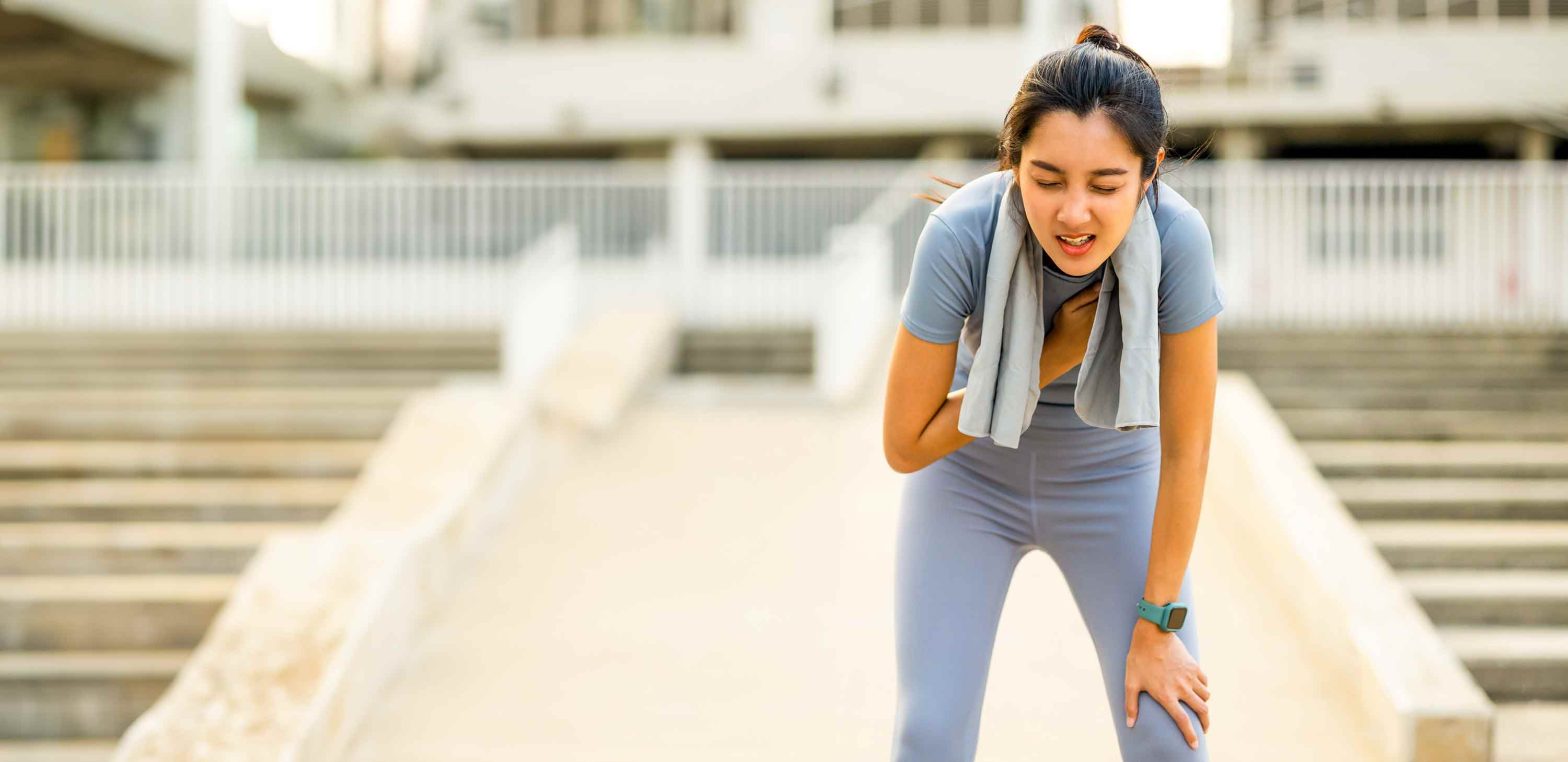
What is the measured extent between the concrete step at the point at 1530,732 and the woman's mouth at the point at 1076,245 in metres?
2.35

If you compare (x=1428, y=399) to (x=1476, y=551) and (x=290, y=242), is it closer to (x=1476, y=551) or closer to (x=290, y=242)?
(x=1476, y=551)

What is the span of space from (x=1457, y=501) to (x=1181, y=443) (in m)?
4.10

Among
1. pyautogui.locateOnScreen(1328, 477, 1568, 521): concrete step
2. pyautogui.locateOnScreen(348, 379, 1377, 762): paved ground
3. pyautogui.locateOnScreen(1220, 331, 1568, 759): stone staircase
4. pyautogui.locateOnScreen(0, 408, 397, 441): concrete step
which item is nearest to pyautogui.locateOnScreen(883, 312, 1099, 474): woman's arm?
pyautogui.locateOnScreen(348, 379, 1377, 762): paved ground

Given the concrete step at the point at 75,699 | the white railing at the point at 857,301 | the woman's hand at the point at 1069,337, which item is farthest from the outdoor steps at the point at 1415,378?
the concrete step at the point at 75,699

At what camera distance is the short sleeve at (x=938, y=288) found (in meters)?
1.95

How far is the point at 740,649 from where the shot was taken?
4344 millimetres

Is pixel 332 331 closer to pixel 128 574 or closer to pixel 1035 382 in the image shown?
pixel 128 574

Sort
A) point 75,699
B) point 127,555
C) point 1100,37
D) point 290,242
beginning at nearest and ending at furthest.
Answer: point 1100,37 < point 75,699 < point 127,555 < point 290,242

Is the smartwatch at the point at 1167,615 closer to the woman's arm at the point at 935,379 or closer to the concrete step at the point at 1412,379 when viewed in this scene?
the woman's arm at the point at 935,379

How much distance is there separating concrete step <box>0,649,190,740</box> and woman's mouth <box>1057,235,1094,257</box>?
12.6 feet

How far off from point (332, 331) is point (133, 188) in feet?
13.0

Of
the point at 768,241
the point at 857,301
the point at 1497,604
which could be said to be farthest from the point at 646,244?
the point at 1497,604

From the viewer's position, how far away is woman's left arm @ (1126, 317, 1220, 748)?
198cm

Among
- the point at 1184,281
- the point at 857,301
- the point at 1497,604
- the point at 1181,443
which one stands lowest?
the point at 1497,604
